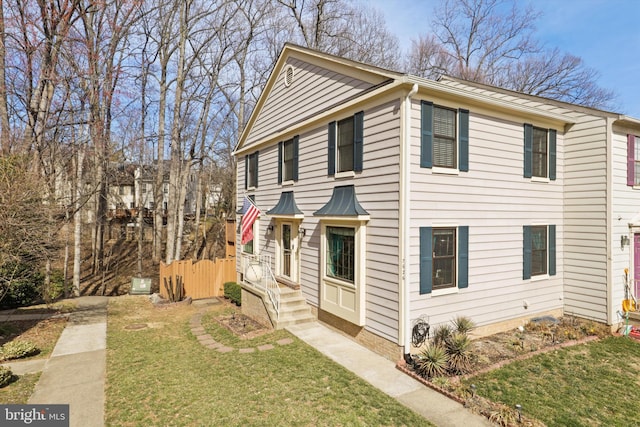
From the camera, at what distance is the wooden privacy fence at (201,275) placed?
1437 centimetres

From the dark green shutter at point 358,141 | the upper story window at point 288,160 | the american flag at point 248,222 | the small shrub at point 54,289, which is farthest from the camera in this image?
the small shrub at point 54,289

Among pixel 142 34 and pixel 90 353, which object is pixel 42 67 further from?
pixel 90 353

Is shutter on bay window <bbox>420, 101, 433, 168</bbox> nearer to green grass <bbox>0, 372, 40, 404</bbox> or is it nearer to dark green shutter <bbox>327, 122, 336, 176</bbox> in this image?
dark green shutter <bbox>327, 122, 336, 176</bbox>

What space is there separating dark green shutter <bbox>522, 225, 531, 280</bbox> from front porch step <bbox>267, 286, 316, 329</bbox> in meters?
5.91

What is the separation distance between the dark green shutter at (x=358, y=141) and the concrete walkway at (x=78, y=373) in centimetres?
687

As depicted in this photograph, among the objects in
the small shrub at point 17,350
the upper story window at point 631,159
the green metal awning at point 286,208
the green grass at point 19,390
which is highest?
the upper story window at point 631,159

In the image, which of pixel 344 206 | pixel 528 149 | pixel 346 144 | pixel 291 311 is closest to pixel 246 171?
pixel 346 144

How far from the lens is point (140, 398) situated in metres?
5.90

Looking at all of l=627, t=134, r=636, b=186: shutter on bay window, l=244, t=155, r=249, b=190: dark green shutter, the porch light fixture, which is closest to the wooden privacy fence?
l=244, t=155, r=249, b=190: dark green shutter

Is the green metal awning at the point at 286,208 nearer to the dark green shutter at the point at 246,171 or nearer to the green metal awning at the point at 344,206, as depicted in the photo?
the green metal awning at the point at 344,206

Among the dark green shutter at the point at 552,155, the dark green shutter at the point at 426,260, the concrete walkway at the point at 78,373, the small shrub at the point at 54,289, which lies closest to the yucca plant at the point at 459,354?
the dark green shutter at the point at 426,260

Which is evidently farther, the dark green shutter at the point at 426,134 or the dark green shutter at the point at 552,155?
the dark green shutter at the point at 552,155

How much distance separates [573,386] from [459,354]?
80.4 inches

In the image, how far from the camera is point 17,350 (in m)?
7.50
